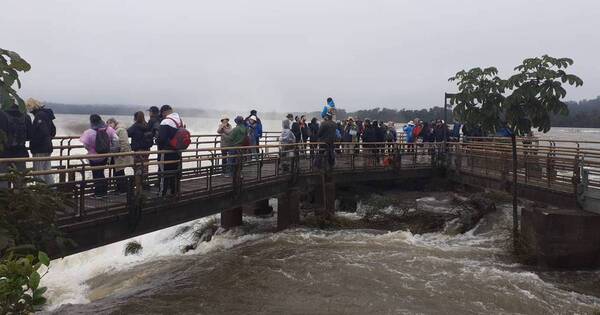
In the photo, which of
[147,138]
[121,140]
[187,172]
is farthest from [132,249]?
[121,140]

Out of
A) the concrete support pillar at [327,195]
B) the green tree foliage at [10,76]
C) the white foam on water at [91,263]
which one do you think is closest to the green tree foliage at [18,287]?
the green tree foliage at [10,76]

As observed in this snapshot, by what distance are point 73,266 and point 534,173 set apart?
12.0 metres

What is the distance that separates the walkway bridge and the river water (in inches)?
50.1

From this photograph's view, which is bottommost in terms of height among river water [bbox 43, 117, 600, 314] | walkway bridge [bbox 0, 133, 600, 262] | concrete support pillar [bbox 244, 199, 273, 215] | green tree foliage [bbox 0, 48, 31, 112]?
river water [bbox 43, 117, 600, 314]

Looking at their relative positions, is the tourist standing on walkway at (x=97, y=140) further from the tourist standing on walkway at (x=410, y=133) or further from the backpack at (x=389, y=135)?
the tourist standing on walkway at (x=410, y=133)

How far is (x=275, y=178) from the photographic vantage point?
12.7 metres

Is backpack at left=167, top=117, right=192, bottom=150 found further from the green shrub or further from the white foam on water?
the green shrub

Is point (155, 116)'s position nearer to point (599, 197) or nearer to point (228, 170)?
point (228, 170)

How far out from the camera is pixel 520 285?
891cm

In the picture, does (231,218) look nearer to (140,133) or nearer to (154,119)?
(154,119)

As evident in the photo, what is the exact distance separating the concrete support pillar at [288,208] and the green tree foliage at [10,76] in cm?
1077

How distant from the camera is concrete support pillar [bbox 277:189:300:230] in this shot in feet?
44.2

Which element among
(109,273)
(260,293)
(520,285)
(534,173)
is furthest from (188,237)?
(534,173)

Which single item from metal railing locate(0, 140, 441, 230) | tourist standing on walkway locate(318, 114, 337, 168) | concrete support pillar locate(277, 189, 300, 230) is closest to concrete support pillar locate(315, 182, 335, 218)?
metal railing locate(0, 140, 441, 230)
